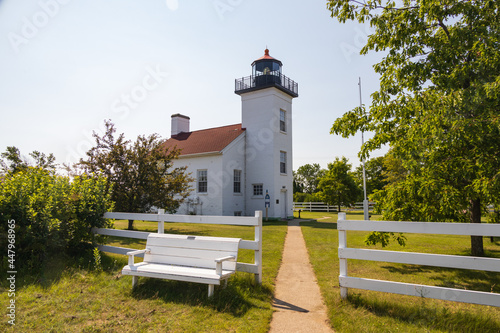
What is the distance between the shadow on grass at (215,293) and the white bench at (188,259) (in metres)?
0.18

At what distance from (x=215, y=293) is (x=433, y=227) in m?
3.38

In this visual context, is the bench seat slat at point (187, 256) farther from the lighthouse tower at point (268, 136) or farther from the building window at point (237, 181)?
the building window at point (237, 181)

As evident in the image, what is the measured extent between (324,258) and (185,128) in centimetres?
2485

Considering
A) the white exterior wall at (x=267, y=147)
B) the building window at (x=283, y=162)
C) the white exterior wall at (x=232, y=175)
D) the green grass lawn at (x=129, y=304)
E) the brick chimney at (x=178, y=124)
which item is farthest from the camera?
the brick chimney at (x=178, y=124)

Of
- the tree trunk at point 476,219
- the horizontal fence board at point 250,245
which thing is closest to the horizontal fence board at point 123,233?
the horizontal fence board at point 250,245

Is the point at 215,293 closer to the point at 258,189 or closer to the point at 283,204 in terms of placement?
the point at 258,189

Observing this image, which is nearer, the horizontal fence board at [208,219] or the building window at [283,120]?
the horizontal fence board at [208,219]

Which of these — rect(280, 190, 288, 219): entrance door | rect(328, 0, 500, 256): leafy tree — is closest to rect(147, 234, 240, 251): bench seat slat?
rect(328, 0, 500, 256): leafy tree

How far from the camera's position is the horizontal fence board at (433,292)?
3788mm

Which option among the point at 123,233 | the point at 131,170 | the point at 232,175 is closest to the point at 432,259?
the point at 123,233

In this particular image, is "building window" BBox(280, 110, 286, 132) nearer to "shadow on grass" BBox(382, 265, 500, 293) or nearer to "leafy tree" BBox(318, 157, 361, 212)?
"leafy tree" BBox(318, 157, 361, 212)

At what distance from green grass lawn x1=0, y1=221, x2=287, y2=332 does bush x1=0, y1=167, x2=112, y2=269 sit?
69 cm

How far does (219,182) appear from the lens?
2203cm

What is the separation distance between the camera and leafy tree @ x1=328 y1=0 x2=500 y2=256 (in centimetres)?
514
